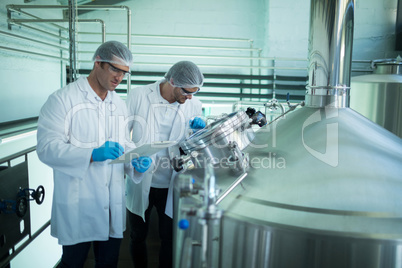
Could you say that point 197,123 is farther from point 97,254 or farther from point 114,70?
point 97,254

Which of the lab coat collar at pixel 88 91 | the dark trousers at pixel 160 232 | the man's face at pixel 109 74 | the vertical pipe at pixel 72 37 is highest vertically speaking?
the vertical pipe at pixel 72 37

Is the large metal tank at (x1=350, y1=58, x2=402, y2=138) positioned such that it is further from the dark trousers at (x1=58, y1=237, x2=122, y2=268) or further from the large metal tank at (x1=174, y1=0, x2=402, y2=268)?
the dark trousers at (x1=58, y1=237, x2=122, y2=268)

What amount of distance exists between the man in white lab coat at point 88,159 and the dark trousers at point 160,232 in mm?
239

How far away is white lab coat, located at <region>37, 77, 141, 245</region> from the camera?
4.04 feet

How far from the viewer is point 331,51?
1108 millimetres

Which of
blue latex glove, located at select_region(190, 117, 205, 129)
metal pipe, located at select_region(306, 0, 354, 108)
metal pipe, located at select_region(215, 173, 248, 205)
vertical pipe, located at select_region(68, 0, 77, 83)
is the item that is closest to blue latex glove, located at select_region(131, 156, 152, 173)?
blue latex glove, located at select_region(190, 117, 205, 129)

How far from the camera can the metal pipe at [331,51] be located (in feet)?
3.62

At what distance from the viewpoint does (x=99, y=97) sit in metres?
1.40

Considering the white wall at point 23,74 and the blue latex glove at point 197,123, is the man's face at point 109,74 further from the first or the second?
the white wall at point 23,74

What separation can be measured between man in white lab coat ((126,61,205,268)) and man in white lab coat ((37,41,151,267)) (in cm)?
21

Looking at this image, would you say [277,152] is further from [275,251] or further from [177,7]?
[177,7]

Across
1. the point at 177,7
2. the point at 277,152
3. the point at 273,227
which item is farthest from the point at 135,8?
the point at 273,227

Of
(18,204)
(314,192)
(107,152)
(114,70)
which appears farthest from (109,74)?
(314,192)

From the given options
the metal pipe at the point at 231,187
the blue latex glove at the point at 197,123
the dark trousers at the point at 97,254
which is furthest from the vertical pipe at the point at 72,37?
the metal pipe at the point at 231,187
